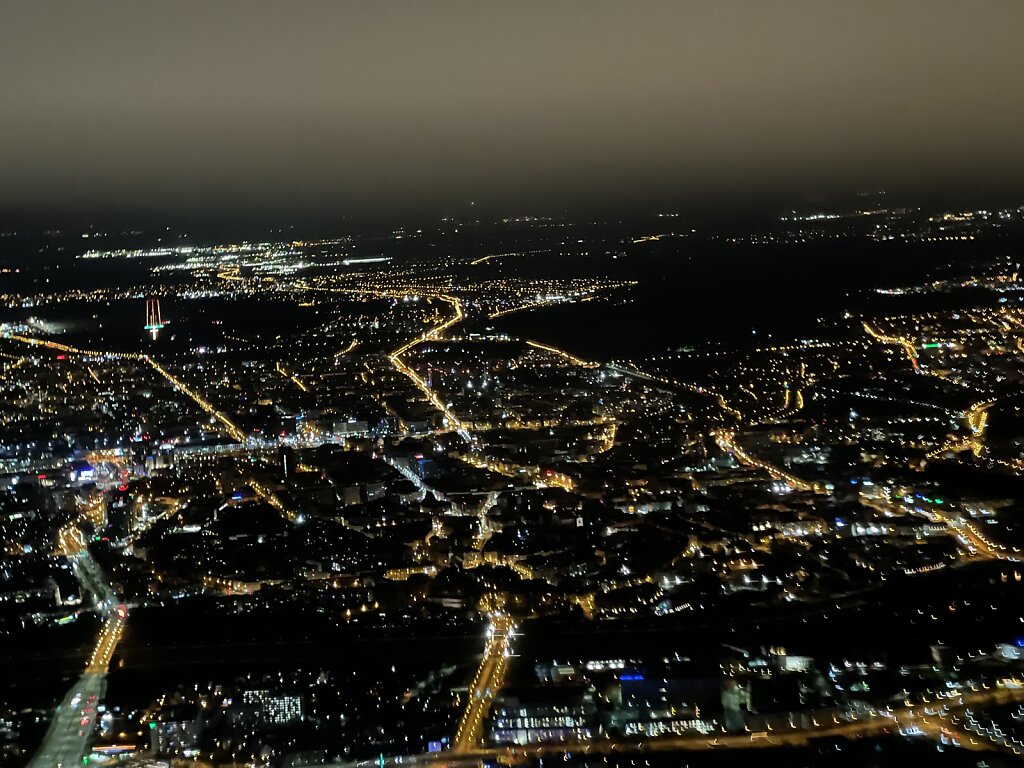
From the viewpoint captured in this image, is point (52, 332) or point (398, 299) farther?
point (398, 299)

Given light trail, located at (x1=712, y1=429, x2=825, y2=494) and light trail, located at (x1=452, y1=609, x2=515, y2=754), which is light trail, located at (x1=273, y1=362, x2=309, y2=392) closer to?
light trail, located at (x1=712, y1=429, x2=825, y2=494)

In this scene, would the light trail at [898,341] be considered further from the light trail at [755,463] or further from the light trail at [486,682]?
the light trail at [486,682]

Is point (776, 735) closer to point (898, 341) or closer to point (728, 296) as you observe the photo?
point (898, 341)

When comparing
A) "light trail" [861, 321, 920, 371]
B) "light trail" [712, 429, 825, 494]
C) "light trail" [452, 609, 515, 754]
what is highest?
"light trail" [452, 609, 515, 754]

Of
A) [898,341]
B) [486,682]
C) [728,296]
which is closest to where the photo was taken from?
[486,682]

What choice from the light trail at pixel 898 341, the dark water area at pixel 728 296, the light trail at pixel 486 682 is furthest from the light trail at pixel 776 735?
the dark water area at pixel 728 296

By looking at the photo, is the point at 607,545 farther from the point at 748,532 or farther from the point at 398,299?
the point at 398,299

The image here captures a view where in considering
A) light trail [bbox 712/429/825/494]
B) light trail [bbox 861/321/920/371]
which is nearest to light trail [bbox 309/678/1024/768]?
light trail [bbox 712/429/825/494]

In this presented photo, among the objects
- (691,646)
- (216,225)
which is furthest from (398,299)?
(216,225)

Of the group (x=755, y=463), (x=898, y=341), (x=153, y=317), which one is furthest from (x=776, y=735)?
(x=153, y=317)
